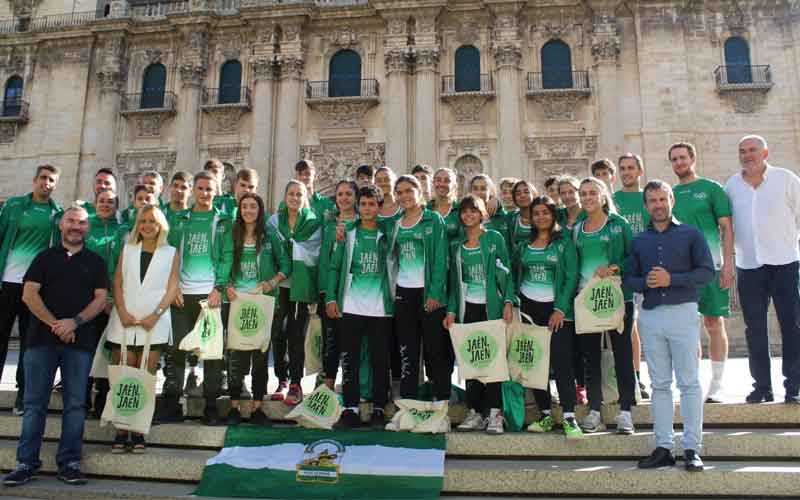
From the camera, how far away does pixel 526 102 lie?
19.4m

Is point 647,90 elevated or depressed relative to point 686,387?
elevated

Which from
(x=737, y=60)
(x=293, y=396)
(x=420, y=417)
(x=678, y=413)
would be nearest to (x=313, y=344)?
(x=293, y=396)

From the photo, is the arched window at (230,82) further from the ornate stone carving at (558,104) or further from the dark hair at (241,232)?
the dark hair at (241,232)

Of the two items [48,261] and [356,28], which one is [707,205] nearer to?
[48,261]

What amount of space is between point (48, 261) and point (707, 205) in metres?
6.61

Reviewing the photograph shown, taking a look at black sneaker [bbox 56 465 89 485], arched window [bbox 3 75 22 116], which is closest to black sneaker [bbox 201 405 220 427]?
black sneaker [bbox 56 465 89 485]

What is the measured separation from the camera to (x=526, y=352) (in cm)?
532

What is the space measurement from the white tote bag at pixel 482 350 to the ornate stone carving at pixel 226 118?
17.6m

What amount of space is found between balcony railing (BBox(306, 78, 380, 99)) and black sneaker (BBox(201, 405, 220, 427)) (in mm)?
16006

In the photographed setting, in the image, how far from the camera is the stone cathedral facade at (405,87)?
61.5ft

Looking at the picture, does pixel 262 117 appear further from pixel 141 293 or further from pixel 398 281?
pixel 398 281

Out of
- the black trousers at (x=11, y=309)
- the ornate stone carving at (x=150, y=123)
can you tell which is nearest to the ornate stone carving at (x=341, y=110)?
the ornate stone carving at (x=150, y=123)

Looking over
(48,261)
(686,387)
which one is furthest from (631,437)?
(48,261)

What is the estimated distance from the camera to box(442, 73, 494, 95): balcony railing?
19.5 meters
